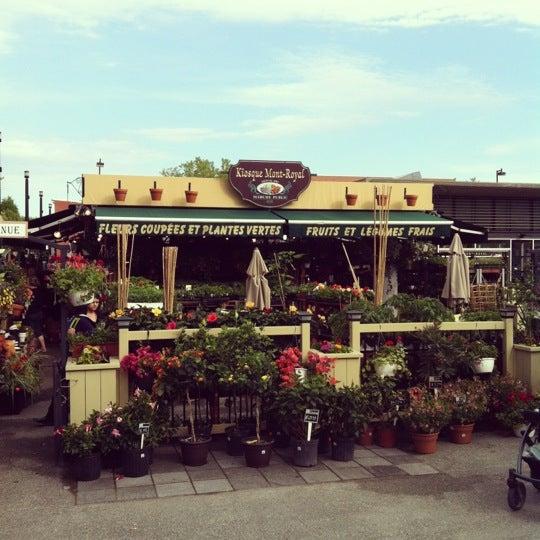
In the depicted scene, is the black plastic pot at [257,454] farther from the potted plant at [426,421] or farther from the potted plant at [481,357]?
the potted plant at [481,357]

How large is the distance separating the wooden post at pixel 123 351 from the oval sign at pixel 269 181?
10.8 m

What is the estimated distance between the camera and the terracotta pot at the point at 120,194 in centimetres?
1725

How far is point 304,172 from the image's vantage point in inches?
748

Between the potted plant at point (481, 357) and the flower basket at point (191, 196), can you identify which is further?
the flower basket at point (191, 196)

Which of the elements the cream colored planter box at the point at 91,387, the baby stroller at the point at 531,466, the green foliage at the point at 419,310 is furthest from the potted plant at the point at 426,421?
the cream colored planter box at the point at 91,387

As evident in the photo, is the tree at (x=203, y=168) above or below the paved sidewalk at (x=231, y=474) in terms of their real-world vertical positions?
above

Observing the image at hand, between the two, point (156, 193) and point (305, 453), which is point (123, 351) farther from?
point (156, 193)

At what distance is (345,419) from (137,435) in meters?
2.22

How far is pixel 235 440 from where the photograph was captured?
8031mm

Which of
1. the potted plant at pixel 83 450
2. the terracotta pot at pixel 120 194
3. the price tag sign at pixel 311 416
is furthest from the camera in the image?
the terracotta pot at pixel 120 194

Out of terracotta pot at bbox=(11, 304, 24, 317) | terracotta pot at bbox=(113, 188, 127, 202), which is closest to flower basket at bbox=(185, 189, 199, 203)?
terracotta pot at bbox=(113, 188, 127, 202)

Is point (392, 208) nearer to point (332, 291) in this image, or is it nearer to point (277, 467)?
point (332, 291)

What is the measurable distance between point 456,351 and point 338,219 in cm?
945

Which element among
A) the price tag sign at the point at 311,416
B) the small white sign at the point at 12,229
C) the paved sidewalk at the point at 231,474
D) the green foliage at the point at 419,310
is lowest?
the paved sidewalk at the point at 231,474
